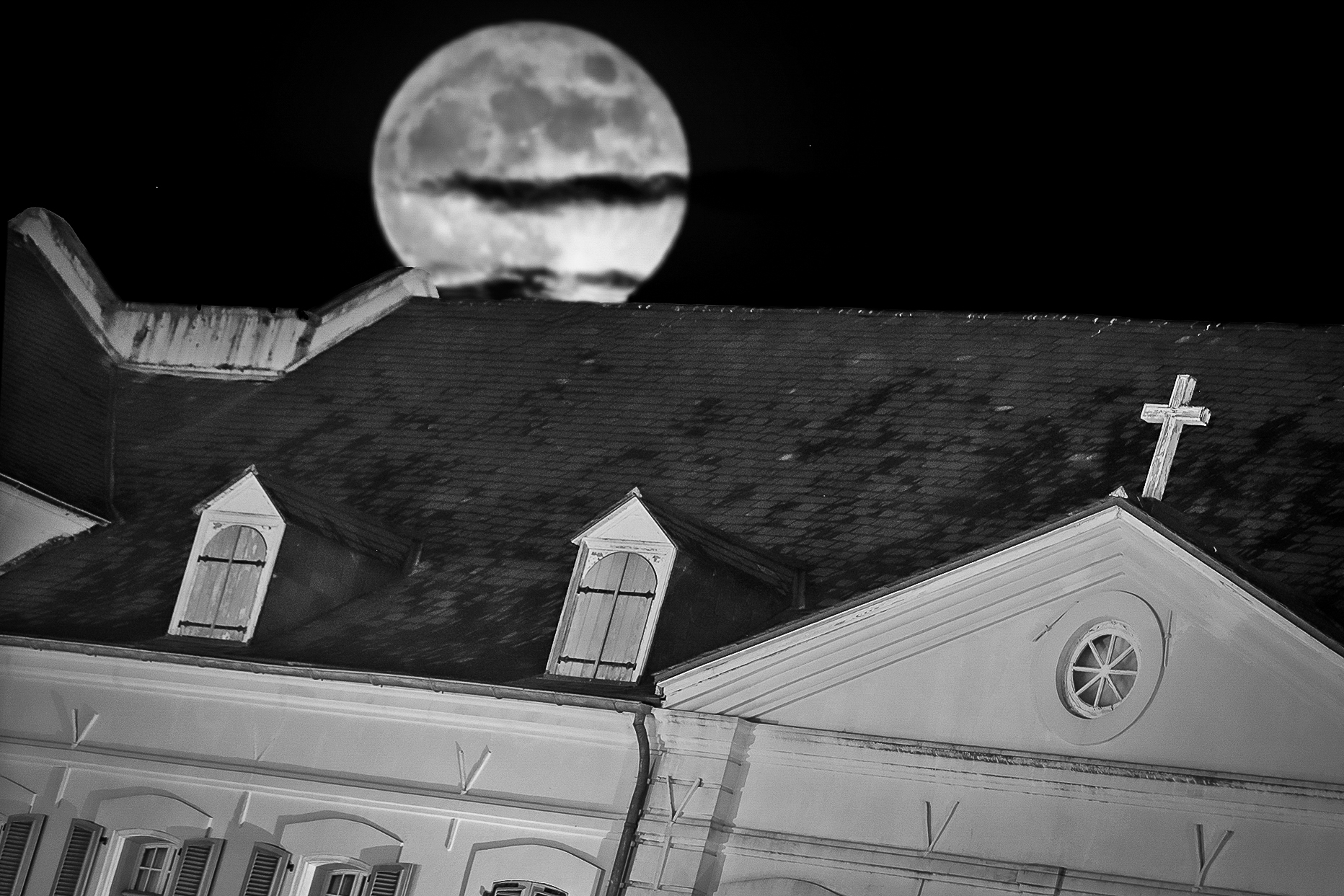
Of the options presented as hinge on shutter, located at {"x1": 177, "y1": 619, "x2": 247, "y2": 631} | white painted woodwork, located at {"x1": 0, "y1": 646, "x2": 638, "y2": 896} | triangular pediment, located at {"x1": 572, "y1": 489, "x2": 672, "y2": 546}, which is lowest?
white painted woodwork, located at {"x1": 0, "y1": 646, "x2": 638, "y2": 896}

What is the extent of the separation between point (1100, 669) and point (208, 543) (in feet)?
33.2

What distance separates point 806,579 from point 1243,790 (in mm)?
5585

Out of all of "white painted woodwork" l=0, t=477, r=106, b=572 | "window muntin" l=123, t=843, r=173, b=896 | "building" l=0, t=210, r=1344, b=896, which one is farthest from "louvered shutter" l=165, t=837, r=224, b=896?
"white painted woodwork" l=0, t=477, r=106, b=572

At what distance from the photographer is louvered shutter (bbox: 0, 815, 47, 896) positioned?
2223cm

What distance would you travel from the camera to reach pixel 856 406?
23.7 meters

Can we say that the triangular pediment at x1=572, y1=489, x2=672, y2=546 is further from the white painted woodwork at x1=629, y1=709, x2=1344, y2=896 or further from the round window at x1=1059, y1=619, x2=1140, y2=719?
the round window at x1=1059, y1=619, x2=1140, y2=719

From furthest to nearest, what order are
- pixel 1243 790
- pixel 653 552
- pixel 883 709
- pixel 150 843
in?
pixel 150 843, pixel 653 552, pixel 883 709, pixel 1243 790

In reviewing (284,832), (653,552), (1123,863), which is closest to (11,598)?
(284,832)

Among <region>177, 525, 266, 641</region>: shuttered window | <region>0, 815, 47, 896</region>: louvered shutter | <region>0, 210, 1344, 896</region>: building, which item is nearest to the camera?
<region>0, 210, 1344, 896</region>: building

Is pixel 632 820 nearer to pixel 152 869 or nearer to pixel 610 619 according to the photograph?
pixel 610 619

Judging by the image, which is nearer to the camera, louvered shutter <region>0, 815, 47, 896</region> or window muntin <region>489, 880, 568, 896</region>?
window muntin <region>489, 880, 568, 896</region>

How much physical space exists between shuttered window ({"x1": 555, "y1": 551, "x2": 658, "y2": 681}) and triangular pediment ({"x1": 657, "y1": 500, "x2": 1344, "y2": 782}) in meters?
1.43

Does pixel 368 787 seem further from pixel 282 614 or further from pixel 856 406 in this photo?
pixel 856 406

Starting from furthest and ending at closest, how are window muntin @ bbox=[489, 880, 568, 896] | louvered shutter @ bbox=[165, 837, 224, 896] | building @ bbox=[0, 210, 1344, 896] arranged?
louvered shutter @ bbox=[165, 837, 224, 896], window muntin @ bbox=[489, 880, 568, 896], building @ bbox=[0, 210, 1344, 896]
